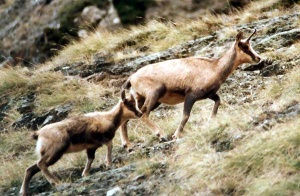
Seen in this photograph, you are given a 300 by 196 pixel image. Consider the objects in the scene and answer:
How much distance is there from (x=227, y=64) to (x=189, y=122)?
1190 mm

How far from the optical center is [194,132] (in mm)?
9312

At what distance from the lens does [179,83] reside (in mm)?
10359

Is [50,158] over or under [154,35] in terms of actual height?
over

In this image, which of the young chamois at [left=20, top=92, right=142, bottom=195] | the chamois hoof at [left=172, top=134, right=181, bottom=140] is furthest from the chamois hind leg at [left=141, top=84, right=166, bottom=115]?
the chamois hoof at [left=172, top=134, right=181, bottom=140]

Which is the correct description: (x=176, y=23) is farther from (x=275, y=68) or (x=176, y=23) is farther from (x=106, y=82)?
(x=275, y=68)

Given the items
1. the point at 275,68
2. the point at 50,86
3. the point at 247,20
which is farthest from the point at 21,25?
the point at 275,68

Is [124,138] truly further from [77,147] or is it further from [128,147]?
[77,147]

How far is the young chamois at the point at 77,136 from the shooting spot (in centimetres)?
936

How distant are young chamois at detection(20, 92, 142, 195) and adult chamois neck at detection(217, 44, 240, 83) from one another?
140 centimetres

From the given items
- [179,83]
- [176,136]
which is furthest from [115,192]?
[179,83]

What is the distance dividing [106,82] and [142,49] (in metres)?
1.50

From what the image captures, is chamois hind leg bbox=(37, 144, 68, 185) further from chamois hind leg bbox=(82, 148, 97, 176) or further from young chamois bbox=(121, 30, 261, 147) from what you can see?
young chamois bbox=(121, 30, 261, 147)

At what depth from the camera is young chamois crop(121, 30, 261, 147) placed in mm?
10281

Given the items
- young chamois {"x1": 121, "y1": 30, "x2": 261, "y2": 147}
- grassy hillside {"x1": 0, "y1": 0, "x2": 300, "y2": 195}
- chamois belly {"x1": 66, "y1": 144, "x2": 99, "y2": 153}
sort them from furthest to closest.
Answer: young chamois {"x1": 121, "y1": 30, "x2": 261, "y2": 147} < chamois belly {"x1": 66, "y1": 144, "x2": 99, "y2": 153} < grassy hillside {"x1": 0, "y1": 0, "x2": 300, "y2": 195}
